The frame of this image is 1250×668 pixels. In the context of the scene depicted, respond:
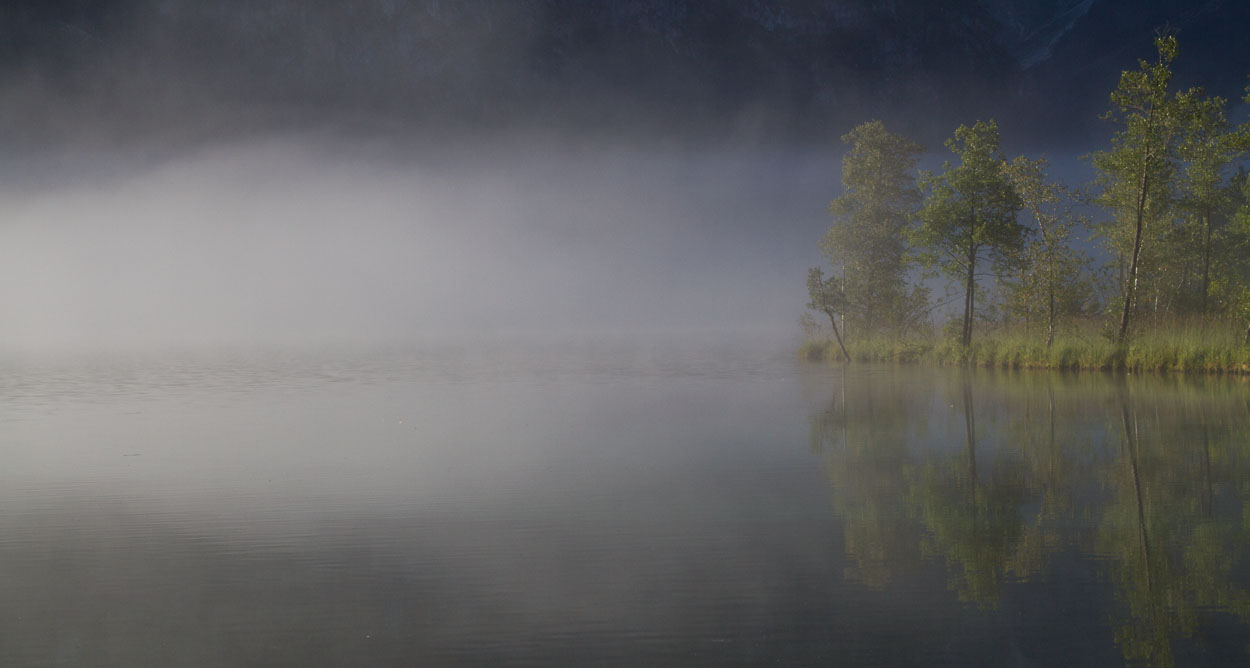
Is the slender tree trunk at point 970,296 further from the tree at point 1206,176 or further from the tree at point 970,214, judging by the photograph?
the tree at point 1206,176

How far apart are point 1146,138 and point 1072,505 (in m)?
Answer: 25.9

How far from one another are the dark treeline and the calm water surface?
15.4 m

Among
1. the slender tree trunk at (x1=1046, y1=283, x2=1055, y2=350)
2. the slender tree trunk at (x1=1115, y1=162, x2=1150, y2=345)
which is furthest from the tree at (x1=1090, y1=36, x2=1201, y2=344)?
the slender tree trunk at (x1=1046, y1=283, x2=1055, y2=350)

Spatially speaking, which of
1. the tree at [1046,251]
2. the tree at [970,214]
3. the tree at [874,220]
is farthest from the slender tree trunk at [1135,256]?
the tree at [874,220]

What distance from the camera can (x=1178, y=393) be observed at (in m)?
21.5

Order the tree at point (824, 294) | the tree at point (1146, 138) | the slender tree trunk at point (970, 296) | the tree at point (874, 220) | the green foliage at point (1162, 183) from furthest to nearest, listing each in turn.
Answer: the tree at point (874, 220) < the tree at point (824, 294) < the slender tree trunk at point (970, 296) < the green foliage at point (1162, 183) < the tree at point (1146, 138)

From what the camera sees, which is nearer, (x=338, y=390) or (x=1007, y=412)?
(x=1007, y=412)

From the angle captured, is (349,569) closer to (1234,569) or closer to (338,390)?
(1234,569)

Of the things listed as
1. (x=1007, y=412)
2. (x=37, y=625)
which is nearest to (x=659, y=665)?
(x=37, y=625)

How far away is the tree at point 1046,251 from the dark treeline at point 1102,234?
0.17 ft

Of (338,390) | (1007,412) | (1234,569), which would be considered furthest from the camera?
(338,390)

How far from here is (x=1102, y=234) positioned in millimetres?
39062

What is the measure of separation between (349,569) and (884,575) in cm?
431

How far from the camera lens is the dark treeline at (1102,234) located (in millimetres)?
30906
